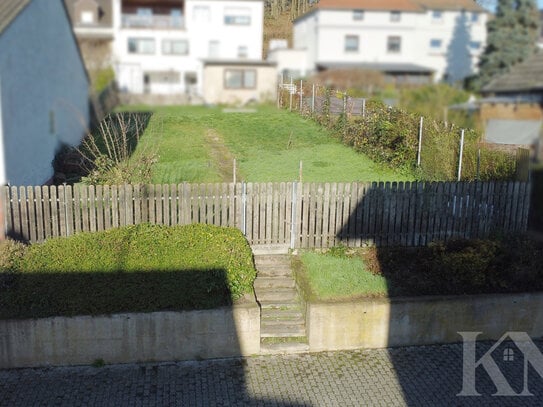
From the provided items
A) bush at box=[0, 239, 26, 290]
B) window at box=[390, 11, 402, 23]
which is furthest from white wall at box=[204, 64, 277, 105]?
bush at box=[0, 239, 26, 290]

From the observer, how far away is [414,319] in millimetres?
8711

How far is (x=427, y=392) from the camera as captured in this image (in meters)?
7.54

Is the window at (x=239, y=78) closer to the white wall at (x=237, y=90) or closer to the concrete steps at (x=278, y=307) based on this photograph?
the white wall at (x=237, y=90)

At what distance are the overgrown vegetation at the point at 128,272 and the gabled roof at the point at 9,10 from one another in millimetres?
4280

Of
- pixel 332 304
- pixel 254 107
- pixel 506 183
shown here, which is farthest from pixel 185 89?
pixel 506 183

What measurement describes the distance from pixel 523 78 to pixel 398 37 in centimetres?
95

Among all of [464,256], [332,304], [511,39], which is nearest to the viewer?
[511,39]

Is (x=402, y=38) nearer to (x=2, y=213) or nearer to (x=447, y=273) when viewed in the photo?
(x=447, y=273)

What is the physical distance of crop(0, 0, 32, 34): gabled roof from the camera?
1027 centimetres

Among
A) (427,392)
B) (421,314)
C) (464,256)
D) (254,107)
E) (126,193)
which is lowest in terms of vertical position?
(427,392)

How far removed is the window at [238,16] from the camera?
3.63m

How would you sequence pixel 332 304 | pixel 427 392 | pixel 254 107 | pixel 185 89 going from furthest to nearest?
pixel 332 304
pixel 427 392
pixel 254 107
pixel 185 89

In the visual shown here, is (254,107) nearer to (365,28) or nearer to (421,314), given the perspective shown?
(365,28)

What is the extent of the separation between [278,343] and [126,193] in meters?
3.80
